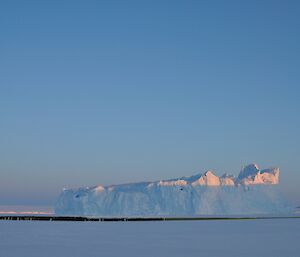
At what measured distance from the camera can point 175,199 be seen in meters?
124

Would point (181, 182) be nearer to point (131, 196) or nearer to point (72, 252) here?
point (131, 196)

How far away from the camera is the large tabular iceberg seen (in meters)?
124

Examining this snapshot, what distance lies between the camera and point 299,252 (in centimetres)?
3228

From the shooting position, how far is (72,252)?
31.7 meters

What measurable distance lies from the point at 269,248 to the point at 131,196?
3572 inches

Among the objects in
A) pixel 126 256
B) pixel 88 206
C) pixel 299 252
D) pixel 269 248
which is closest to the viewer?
pixel 126 256

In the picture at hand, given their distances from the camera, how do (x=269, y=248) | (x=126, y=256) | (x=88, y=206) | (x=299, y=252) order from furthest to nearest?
(x=88, y=206) < (x=269, y=248) < (x=299, y=252) < (x=126, y=256)

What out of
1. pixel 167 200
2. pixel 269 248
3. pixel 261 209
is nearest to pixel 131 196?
pixel 167 200

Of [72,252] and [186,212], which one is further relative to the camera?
[186,212]

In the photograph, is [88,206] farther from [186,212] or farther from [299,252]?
[299,252]

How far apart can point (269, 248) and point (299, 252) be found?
3026 millimetres

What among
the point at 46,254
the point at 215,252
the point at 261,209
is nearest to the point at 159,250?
the point at 215,252

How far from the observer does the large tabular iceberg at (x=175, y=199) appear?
124 meters

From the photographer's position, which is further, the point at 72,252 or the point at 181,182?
the point at 181,182
